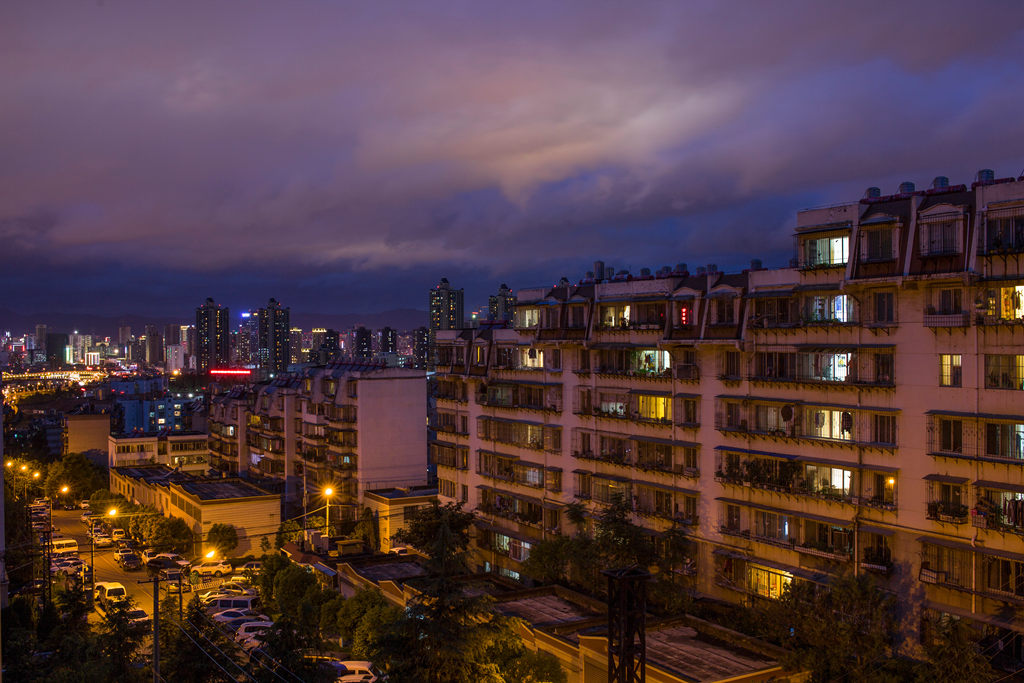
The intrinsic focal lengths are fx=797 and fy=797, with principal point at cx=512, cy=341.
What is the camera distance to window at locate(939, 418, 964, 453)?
21.4 m

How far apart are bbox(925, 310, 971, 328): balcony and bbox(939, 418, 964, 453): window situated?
8.44 ft

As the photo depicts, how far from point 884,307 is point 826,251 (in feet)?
8.45

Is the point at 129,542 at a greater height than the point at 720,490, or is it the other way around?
the point at 720,490

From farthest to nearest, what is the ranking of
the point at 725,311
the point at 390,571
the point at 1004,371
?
1. the point at 390,571
2. the point at 725,311
3. the point at 1004,371

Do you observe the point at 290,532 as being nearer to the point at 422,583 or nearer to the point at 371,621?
the point at 371,621

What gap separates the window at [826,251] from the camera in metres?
24.3

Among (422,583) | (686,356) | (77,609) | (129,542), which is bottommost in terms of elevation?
(129,542)

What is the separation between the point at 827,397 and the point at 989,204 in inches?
277

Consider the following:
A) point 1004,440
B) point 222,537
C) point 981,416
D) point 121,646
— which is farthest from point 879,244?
point 222,537

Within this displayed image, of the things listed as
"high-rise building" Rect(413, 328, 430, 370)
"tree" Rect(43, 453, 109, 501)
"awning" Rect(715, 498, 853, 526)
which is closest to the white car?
"awning" Rect(715, 498, 853, 526)

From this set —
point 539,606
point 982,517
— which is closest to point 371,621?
point 539,606

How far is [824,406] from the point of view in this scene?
2464 centimetres

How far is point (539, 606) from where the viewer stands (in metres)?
27.1

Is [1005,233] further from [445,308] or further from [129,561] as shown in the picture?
[445,308]
